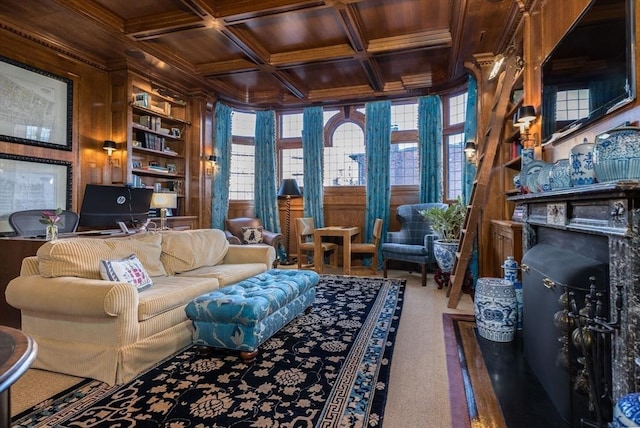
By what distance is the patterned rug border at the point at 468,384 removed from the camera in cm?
167

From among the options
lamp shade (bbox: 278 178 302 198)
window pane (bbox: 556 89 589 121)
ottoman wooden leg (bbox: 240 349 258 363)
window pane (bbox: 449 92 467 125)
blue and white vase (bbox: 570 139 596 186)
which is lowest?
ottoman wooden leg (bbox: 240 349 258 363)

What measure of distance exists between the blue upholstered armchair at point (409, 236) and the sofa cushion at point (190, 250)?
8.20ft

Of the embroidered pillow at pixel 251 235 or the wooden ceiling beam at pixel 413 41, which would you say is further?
the embroidered pillow at pixel 251 235

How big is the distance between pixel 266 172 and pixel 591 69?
212 inches

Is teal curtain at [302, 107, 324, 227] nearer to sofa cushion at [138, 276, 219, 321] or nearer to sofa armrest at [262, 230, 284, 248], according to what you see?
sofa armrest at [262, 230, 284, 248]

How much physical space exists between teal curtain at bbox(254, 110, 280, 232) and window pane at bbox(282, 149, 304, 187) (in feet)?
1.16

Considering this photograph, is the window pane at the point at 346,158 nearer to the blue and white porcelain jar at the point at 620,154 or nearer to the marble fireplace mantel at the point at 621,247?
the marble fireplace mantel at the point at 621,247

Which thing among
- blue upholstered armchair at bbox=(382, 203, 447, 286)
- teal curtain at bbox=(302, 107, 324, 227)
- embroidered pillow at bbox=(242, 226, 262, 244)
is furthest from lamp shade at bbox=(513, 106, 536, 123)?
embroidered pillow at bbox=(242, 226, 262, 244)

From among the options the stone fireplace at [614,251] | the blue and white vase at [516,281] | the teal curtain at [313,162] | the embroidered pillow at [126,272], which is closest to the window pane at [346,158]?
the teal curtain at [313,162]

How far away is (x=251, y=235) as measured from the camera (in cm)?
597

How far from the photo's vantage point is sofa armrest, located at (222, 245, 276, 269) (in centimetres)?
378

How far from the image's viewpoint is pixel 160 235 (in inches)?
130

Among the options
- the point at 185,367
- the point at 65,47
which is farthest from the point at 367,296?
the point at 65,47

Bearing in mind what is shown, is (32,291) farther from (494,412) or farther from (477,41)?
(477,41)
